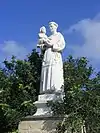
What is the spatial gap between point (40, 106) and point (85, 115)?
1.89 meters

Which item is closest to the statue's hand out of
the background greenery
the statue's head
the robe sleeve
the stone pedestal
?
the robe sleeve

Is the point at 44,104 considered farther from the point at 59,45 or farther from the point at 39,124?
the point at 59,45

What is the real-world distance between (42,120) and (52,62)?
244 centimetres

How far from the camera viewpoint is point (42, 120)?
12.1m

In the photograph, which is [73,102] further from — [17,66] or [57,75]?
[17,66]

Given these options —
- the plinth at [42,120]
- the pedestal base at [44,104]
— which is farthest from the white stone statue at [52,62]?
the plinth at [42,120]

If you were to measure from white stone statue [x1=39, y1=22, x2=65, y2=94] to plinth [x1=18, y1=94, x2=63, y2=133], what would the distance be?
0.30 m

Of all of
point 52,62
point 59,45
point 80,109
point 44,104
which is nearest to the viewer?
point 80,109

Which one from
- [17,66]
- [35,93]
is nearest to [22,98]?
[35,93]

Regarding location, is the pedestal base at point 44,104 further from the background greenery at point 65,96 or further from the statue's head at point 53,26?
the statue's head at point 53,26

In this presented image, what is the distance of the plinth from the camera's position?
39.2ft

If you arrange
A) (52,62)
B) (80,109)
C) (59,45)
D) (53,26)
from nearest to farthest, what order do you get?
(80,109) < (52,62) < (59,45) < (53,26)

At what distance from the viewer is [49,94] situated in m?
13.0

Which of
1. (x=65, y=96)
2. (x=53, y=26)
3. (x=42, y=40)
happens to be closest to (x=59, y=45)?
(x=42, y=40)
